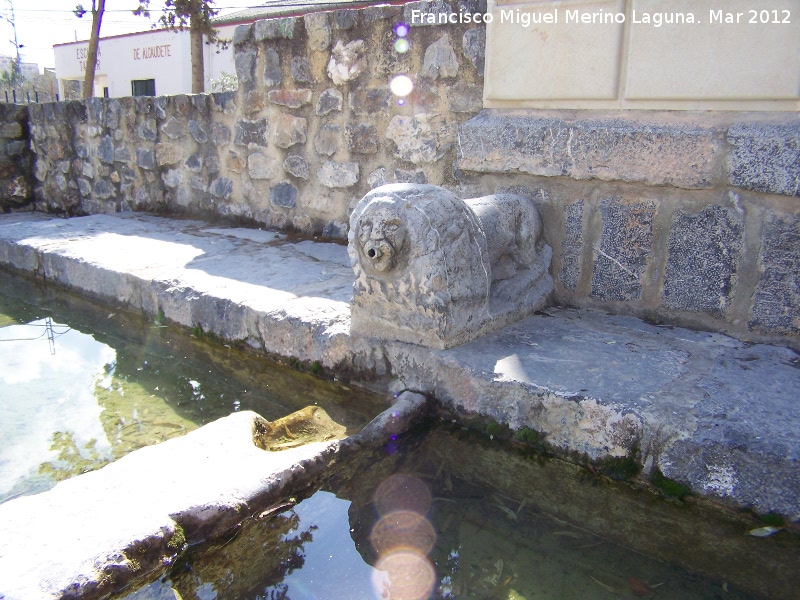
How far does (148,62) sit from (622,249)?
1987 cm

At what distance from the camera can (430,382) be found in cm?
187

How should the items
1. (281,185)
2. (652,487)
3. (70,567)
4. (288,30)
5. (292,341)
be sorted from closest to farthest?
(70,567) → (652,487) → (292,341) → (288,30) → (281,185)

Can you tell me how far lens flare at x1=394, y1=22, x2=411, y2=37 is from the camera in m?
2.91

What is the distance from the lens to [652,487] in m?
1.51

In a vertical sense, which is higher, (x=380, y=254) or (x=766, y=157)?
(x=766, y=157)

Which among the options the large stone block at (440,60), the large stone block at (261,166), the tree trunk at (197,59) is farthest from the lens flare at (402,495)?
the tree trunk at (197,59)

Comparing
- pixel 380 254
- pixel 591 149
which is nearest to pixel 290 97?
pixel 591 149

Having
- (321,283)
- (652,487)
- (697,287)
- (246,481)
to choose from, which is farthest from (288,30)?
(652,487)

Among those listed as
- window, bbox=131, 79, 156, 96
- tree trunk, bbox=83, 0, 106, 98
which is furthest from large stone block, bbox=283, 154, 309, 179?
window, bbox=131, 79, 156, 96

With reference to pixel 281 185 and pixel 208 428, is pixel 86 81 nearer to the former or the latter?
pixel 281 185

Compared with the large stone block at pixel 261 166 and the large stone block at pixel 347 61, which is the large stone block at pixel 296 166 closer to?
Result: the large stone block at pixel 261 166

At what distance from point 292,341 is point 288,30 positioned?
2080 millimetres

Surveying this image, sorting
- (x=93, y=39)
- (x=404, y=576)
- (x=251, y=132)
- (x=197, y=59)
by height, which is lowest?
(x=404, y=576)

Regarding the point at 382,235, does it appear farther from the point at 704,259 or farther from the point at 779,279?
the point at 779,279
